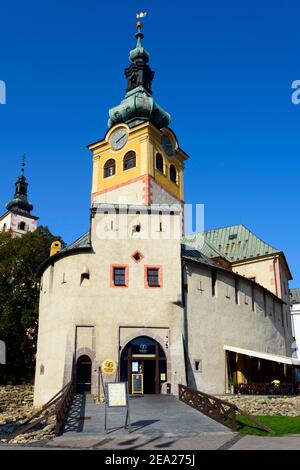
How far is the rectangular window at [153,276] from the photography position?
25.8m

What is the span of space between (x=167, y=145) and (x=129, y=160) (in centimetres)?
384

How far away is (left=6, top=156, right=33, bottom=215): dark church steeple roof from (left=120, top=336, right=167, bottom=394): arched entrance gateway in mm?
48852

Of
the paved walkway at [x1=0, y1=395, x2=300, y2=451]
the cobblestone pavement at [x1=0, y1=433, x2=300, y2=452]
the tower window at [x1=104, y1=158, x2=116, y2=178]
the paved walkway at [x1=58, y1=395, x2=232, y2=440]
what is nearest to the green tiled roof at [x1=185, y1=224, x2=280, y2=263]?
the tower window at [x1=104, y1=158, x2=116, y2=178]

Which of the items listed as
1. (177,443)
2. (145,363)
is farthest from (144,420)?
(145,363)

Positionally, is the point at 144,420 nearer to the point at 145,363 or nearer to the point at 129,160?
the point at 145,363

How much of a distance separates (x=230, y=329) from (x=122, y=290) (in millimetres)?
7452

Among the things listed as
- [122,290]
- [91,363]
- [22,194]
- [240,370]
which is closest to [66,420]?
[91,363]

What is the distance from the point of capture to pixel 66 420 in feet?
52.8

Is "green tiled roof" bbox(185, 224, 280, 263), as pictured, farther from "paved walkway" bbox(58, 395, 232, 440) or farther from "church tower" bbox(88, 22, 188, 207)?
"paved walkway" bbox(58, 395, 232, 440)

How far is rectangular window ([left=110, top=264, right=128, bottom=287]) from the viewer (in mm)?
25542

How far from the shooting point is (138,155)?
38.0 metres

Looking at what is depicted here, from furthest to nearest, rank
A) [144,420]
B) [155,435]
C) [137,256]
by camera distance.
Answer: [137,256]
[144,420]
[155,435]

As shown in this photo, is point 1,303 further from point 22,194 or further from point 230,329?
point 22,194

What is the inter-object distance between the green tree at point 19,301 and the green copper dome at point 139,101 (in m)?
12.3
